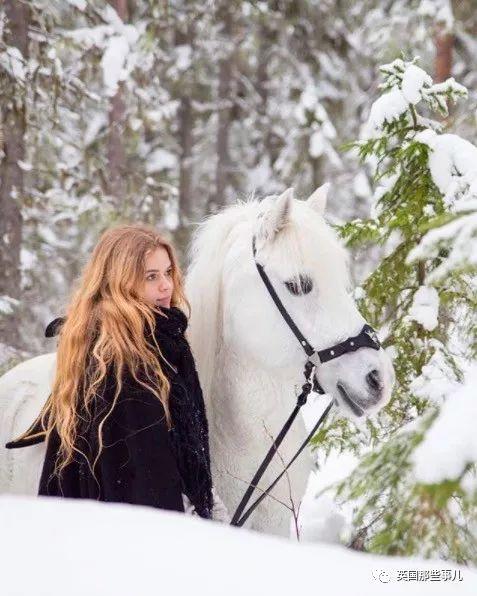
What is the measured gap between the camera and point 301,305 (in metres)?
3.10

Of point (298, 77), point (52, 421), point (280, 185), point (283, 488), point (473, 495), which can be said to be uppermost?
point (298, 77)

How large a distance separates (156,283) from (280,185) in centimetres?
1357

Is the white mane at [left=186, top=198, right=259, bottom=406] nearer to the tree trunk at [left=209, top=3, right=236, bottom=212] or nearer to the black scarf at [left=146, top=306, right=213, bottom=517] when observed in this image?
the black scarf at [left=146, top=306, right=213, bottom=517]

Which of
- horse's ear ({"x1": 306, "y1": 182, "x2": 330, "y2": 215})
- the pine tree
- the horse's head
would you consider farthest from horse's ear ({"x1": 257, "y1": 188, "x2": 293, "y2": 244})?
the pine tree

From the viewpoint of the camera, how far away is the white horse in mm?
3057

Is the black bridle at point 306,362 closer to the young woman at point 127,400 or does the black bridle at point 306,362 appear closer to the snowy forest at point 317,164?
the young woman at point 127,400

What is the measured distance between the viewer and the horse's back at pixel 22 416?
3.41m

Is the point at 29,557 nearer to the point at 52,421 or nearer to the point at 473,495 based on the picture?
the point at 473,495

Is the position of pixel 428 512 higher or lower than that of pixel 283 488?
higher

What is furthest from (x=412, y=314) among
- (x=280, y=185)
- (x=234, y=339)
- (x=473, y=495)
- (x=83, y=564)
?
(x=280, y=185)

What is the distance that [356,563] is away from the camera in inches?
57.4

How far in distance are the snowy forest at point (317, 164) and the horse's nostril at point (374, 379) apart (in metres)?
0.17

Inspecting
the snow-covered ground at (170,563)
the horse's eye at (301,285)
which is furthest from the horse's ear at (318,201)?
the snow-covered ground at (170,563)

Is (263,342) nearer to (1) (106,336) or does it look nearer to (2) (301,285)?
(2) (301,285)
